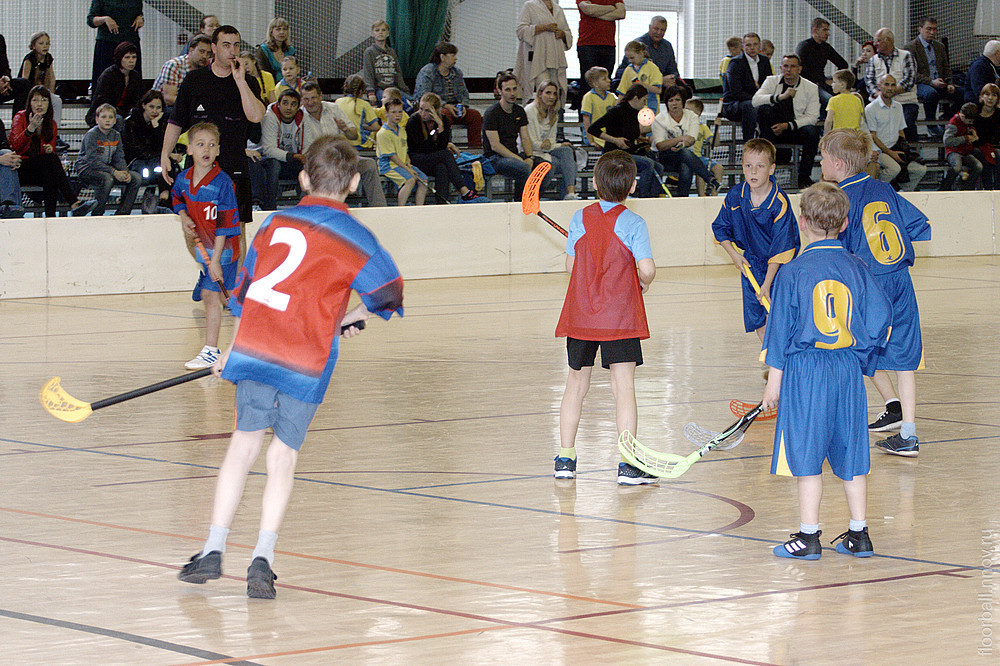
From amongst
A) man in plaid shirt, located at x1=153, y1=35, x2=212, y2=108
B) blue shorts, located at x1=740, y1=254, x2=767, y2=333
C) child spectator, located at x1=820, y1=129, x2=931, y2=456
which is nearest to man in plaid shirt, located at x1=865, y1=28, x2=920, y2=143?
man in plaid shirt, located at x1=153, y1=35, x2=212, y2=108

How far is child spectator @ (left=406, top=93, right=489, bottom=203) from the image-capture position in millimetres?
17812

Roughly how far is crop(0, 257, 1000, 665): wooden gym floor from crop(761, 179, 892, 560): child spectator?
220 mm

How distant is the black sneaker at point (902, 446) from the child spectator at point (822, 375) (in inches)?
82.0

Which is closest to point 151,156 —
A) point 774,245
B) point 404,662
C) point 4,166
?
point 4,166

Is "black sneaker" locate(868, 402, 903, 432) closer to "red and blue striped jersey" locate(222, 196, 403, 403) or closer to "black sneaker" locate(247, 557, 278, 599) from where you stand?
"red and blue striped jersey" locate(222, 196, 403, 403)

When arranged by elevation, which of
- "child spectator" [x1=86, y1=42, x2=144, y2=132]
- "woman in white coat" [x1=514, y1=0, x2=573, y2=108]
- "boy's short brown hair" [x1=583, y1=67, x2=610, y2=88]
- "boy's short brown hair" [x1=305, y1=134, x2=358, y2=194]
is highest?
"woman in white coat" [x1=514, y1=0, x2=573, y2=108]

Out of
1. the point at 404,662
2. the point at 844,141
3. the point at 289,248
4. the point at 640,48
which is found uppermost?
the point at 640,48

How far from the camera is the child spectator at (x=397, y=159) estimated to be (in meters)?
17.5

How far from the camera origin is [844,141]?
297 inches

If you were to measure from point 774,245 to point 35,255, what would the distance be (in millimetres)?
9531

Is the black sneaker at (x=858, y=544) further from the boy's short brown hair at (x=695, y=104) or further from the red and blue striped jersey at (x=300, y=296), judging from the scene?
the boy's short brown hair at (x=695, y=104)

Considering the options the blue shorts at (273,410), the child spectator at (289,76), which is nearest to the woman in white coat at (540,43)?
the child spectator at (289,76)

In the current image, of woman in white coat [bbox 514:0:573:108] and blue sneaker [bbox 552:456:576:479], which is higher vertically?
woman in white coat [bbox 514:0:573:108]

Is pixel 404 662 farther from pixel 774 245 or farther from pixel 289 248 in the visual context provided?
pixel 774 245
